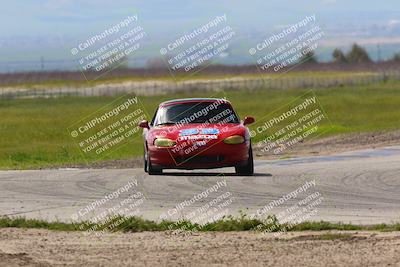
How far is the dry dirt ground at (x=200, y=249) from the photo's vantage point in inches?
468

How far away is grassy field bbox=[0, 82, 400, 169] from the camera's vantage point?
35875 millimetres

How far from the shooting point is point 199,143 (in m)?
21.9

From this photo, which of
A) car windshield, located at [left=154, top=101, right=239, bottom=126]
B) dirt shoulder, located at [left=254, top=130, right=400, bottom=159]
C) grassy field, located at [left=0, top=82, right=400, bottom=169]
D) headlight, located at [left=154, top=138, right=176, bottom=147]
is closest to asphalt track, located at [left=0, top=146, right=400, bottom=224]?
headlight, located at [left=154, top=138, right=176, bottom=147]

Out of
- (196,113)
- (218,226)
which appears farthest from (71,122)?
(218,226)

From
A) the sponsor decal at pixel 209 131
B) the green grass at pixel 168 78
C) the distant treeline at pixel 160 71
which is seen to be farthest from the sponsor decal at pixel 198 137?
the distant treeline at pixel 160 71

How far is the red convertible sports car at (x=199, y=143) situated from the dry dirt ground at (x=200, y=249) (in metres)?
7.55

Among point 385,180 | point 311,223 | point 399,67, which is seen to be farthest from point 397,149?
point 399,67

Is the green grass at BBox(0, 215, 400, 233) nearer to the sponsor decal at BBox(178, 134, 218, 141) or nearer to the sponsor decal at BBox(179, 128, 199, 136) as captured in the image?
the sponsor decal at BBox(178, 134, 218, 141)

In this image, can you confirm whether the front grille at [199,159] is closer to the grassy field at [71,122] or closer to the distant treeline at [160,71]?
the grassy field at [71,122]

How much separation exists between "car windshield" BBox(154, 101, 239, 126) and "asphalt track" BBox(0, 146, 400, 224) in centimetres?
104

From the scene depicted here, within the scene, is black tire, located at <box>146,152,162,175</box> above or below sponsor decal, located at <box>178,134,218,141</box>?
below

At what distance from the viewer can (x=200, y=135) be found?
21.9 meters

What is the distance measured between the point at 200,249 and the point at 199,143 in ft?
30.1

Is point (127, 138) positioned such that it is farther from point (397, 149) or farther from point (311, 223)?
point (311, 223)
